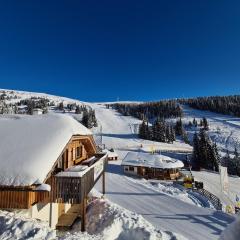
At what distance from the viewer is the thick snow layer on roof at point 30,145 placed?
1106cm

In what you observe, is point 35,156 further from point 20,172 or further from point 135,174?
point 135,174

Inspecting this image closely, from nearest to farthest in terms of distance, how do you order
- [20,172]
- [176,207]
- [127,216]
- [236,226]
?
1. [236,226]
2. [20,172]
3. [127,216]
4. [176,207]

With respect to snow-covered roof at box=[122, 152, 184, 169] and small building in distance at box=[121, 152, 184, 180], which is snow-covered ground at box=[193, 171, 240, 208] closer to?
small building in distance at box=[121, 152, 184, 180]

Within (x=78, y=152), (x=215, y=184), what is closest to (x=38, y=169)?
(x=78, y=152)

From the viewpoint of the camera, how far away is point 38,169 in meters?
11.1

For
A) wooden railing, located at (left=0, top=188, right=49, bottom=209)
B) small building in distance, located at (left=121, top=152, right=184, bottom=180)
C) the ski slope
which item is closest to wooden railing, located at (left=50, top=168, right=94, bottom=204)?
wooden railing, located at (left=0, top=188, right=49, bottom=209)

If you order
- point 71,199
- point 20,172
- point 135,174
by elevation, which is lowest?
point 135,174

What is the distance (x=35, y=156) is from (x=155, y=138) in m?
101

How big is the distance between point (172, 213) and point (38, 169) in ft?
45.6

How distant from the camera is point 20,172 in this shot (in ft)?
36.4

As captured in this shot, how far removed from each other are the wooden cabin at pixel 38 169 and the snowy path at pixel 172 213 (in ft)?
24.0

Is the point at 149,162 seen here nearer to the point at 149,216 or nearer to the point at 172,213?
the point at 172,213

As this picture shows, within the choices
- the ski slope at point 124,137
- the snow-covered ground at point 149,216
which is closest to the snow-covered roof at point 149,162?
the snow-covered ground at point 149,216

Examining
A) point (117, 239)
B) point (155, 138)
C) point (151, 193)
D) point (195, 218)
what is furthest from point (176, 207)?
point (155, 138)
